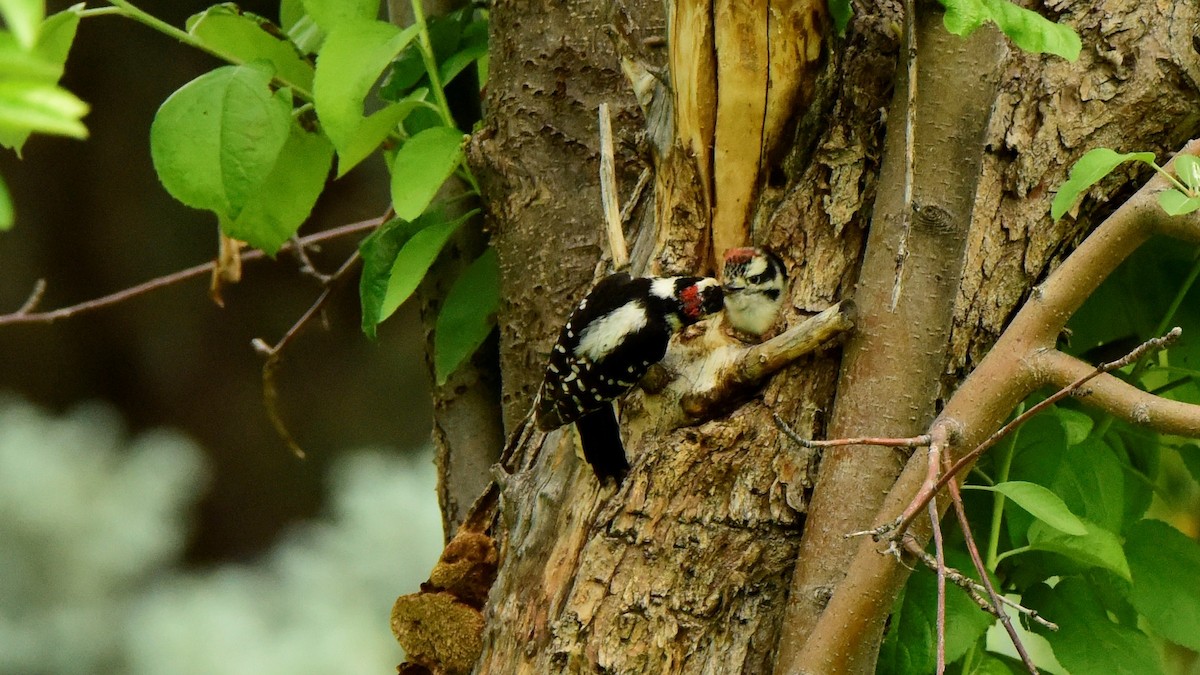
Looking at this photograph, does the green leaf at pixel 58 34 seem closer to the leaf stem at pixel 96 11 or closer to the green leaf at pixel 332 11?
the leaf stem at pixel 96 11

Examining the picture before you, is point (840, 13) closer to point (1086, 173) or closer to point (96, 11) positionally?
point (1086, 173)

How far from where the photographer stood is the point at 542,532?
1176 millimetres

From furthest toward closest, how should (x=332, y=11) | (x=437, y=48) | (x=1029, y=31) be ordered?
(x=437, y=48), (x=332, y=11), (x=1029, y=31)

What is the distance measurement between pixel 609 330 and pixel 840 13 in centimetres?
41

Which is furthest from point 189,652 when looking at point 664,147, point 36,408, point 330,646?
point 664,147

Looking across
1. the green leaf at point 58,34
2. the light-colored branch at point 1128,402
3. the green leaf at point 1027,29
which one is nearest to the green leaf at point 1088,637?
the light-colored branch at point 1128,402

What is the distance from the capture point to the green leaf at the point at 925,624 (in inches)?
41.4

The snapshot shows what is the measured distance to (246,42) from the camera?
Answer: 1475 millimetres

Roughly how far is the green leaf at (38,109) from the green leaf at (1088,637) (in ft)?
3.38

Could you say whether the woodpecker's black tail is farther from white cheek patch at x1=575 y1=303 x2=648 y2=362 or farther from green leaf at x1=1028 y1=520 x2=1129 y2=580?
green leaf at x1=1028 y1=520 x2=1129 y2=580

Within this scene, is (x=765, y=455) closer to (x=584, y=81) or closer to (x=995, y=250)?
(x=995, y=250)

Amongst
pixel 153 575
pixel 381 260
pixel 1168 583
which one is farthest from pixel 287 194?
pixel 153 575

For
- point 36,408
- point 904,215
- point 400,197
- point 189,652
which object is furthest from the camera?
point 36,408

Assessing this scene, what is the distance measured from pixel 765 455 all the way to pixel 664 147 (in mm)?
368
